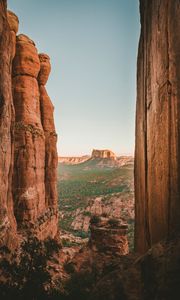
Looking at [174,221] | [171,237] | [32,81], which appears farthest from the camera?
[32,81]

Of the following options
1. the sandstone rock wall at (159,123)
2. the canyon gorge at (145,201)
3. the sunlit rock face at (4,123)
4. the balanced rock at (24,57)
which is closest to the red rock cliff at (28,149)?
the balanced rock at (24,57)

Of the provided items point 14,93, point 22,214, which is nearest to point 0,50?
point 14,93

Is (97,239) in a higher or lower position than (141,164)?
lower

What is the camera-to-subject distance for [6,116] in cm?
1778

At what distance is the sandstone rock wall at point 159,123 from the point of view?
7305 mm

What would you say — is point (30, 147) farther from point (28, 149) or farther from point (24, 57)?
point (24, 57)

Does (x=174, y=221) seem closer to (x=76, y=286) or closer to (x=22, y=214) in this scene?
(x=76, y=286)

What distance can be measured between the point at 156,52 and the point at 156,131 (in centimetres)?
257

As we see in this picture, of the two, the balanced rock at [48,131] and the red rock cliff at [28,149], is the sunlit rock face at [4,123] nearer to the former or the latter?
the red rock cliff at [28,149]

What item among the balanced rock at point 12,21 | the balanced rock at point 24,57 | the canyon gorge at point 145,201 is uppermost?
the balanced rock at point 12,21

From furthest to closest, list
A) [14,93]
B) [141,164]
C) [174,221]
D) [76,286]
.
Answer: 1. [14,93]
2. [141,164]
3. [76,286]
4. [174,221]

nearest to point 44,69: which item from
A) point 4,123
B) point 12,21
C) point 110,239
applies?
point 12,21

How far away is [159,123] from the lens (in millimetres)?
8070

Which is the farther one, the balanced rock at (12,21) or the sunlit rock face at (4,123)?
the balanced rock at (12,21)
